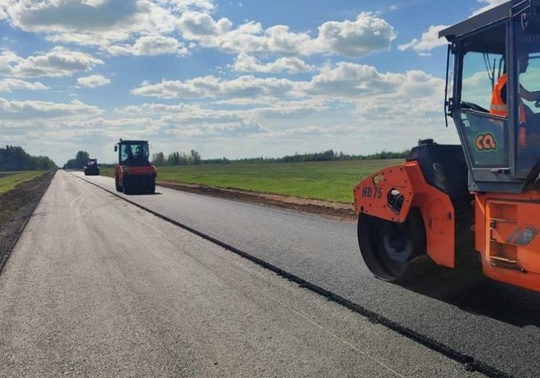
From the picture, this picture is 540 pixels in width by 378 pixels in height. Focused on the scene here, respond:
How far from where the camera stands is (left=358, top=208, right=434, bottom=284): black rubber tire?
5.84 meters

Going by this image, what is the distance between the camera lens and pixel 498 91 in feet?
15.6

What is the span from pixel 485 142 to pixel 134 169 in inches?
924

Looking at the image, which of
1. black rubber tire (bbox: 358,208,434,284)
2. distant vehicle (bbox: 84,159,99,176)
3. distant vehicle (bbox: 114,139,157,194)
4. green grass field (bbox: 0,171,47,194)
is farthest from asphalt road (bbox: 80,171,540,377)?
distant vehicle (bbox: 84,159,99,176)

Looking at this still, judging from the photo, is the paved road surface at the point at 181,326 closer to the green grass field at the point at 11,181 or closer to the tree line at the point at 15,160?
the green grass field at the point at 11,181

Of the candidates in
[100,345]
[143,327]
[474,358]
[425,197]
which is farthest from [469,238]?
[100,345]

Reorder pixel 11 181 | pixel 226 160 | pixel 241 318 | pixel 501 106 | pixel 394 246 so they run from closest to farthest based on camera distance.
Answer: pixel 501 106 → pixel 241 318 → pixel 394 246 → pixel 11 181 → pixel 226 160

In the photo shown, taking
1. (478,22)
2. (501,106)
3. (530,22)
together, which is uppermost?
(478,22)

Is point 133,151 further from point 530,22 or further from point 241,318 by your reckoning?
point 530,22

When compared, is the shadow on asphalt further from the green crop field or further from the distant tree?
the distant tree

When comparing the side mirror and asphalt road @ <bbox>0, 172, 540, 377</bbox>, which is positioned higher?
the side mirror

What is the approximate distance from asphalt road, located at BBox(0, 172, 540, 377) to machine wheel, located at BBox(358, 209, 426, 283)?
0.23 metres

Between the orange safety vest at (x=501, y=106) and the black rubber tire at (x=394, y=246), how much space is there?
1493 millimetres

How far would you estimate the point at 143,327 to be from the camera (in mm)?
4969

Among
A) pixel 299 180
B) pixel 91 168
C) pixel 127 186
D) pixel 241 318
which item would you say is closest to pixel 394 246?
→ pixel 241 318
